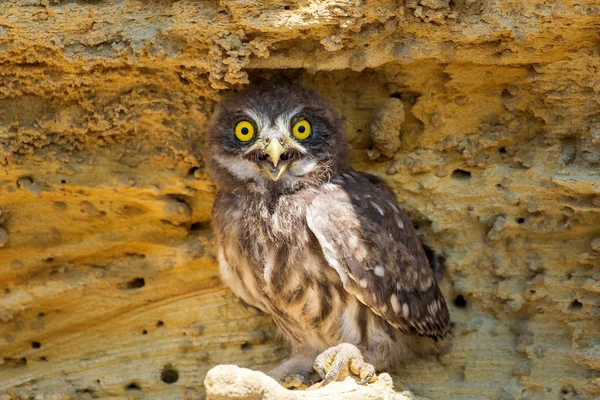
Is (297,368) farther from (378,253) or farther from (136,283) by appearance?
(136,283)

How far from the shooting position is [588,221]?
4.70 m

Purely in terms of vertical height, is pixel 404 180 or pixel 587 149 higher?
pixel 587 149

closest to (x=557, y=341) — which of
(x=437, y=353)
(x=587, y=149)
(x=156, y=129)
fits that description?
(x=437, y=353)

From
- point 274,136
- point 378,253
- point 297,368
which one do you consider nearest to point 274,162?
point 274,136

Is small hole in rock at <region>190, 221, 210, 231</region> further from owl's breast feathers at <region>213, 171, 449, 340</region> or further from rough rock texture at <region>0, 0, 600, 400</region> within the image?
owl's breast feathers at <region>213, 171, 449, 340</region>

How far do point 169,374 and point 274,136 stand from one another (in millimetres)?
1674

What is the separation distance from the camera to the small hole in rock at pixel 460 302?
16.8 feet

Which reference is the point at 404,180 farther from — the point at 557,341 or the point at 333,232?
the point at 557,341

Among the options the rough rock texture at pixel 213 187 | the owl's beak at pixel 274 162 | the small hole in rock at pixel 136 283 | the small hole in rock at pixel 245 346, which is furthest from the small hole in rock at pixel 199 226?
the owl's beak at pixel 274 162

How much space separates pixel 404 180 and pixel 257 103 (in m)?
1.04

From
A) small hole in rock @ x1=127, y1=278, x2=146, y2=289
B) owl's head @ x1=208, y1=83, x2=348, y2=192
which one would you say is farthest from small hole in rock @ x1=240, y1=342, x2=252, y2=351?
owl's head @ x1=208, y1=83, x2=348, y2=192

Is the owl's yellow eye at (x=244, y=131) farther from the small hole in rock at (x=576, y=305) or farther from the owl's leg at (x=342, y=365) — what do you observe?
the small hole in rock at (x=576, y=305)

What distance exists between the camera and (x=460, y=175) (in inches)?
199

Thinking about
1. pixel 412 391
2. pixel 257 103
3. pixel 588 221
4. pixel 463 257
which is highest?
pixel 257 103
